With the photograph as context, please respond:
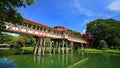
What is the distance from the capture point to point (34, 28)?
3834cm

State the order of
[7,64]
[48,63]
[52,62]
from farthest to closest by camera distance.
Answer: [52,62] < [48,63] < [7,64]

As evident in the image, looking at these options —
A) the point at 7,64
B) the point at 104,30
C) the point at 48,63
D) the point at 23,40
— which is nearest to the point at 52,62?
the point at 48,63

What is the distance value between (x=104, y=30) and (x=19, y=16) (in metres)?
70.7

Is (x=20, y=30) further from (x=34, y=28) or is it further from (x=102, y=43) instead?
(x=102, y=43)

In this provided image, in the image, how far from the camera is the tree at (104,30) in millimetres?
76750

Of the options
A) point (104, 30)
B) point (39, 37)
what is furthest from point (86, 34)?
point (39, 37)

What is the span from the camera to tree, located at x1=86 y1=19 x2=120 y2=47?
76.8 meters

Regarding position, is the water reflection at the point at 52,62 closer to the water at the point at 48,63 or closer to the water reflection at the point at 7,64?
the water at the point at 48,63

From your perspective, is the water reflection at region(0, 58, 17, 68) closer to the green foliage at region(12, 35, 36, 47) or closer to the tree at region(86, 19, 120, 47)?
the green foliage at region(12, 35, 36, 47)

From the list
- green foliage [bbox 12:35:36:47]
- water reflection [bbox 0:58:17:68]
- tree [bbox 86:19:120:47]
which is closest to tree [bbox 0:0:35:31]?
water reflection [bbox 0:58:17:68]

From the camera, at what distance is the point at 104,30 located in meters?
79.3

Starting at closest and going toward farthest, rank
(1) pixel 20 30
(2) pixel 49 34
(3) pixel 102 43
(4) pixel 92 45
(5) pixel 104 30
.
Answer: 1. (1) pixel 20 30
2. (2) pixel 49 34
3. (3) pixel 102 43
4. (5) pixel 104 30
5. (4) pixel 92 45

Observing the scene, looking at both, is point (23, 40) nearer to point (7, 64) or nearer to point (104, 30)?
point (104, 30)

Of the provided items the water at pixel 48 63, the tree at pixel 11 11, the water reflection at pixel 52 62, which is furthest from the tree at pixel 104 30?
the tree at pixel 11 11
